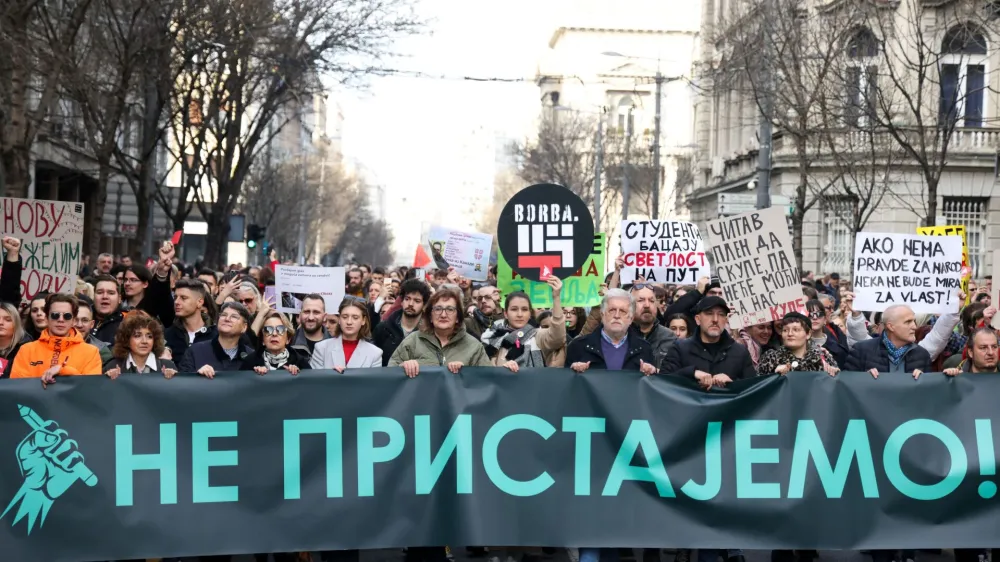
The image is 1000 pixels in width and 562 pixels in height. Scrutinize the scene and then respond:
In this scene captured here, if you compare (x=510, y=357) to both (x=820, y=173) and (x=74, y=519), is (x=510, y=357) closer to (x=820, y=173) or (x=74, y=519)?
(x=74, y=519)

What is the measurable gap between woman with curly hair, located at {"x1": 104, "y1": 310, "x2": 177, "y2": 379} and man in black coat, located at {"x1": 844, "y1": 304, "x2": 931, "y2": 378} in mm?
4180

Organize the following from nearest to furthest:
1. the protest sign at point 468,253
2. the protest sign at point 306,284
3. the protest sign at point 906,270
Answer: the protest sign at point 906,270 → the protest sign at point 306,284 → the protest sign at point 468,253

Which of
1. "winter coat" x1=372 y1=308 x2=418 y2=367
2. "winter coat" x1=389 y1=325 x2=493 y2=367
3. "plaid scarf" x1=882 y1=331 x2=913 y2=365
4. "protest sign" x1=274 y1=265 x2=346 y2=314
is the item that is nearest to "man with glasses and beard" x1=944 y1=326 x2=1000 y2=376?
"plaid scarf" x1=882 y1=331 x2=913 y2=365

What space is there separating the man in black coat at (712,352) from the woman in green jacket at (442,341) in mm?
1126

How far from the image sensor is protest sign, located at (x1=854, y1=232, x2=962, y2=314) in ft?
37.9

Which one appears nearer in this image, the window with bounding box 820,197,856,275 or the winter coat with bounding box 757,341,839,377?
the winter coat with bounding box 757,341,839,377

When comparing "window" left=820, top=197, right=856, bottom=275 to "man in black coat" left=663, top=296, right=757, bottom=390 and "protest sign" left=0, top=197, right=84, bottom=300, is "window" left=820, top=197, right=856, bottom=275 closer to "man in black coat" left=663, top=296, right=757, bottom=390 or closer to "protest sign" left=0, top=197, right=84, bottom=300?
"protest sign" left=0, top=197, right=84, bottom=300

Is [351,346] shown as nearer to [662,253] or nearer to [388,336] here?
[388,336]

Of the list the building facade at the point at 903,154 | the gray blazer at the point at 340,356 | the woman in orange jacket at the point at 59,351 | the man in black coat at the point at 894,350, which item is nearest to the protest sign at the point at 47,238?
the gray blazer at the point at 340,356

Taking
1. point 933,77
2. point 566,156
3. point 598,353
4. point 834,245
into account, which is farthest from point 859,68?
point 566,156

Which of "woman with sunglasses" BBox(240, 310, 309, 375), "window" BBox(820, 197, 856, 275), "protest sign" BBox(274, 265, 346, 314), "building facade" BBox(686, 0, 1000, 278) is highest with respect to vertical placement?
"building facade" BBox(686, 0, 1000, 278)

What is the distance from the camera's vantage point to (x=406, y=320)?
1055cm

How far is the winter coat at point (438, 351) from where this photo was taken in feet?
27.2

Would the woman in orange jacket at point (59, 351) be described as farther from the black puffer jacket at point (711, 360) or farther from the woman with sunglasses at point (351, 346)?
the black puffer jacket at point (711, 360)
